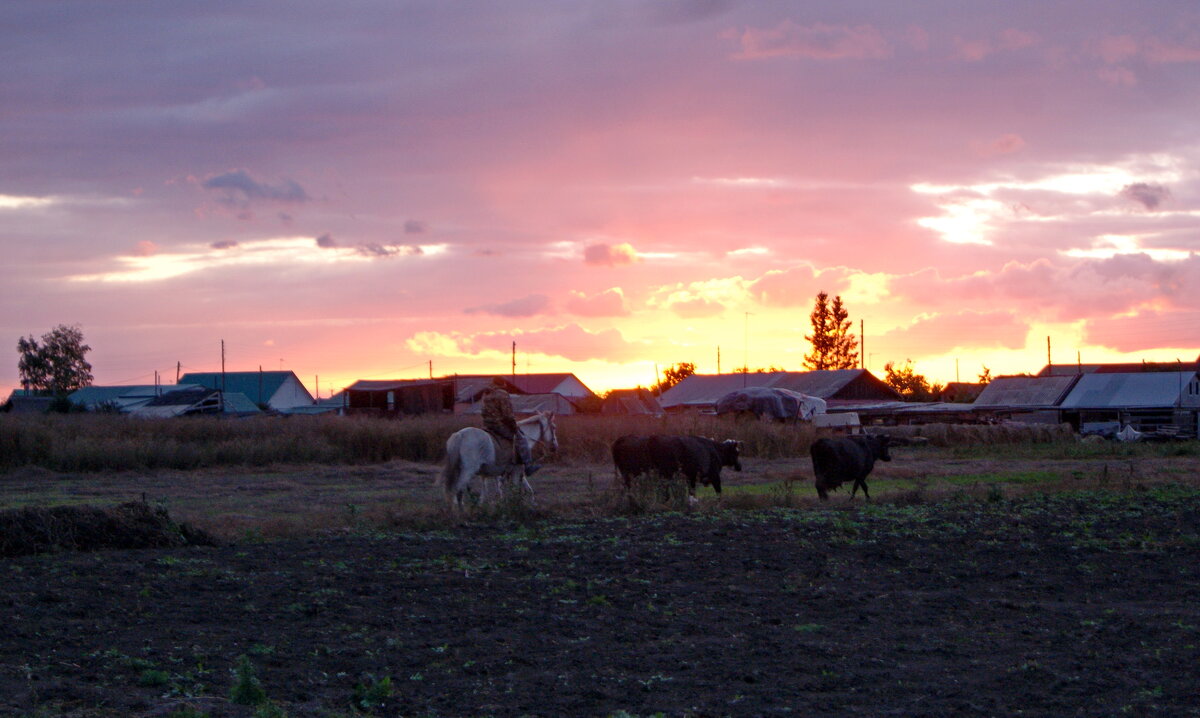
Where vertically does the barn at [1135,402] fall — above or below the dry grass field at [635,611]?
above

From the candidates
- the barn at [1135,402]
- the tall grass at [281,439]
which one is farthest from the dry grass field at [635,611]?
the barn at [1135,402]

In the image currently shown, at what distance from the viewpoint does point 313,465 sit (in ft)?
110

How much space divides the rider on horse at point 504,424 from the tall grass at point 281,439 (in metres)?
13.7

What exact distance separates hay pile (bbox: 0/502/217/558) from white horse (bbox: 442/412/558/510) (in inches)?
175

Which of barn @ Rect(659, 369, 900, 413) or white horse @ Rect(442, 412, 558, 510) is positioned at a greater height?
barn @ Rect(659, 369, 900, 413)

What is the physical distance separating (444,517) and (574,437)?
1904 cm

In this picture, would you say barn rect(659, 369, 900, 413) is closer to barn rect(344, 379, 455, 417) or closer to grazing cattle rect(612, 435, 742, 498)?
barn rect(344, 379, 455, 417)

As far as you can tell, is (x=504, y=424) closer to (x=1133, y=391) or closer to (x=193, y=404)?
(x=1133, y=391)

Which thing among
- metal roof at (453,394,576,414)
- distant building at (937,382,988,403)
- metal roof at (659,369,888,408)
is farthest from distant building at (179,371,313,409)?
distant building at (937,382,988,403)

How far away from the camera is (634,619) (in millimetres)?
9688

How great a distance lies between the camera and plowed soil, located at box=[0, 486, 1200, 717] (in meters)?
7.24

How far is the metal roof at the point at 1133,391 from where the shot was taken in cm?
6109

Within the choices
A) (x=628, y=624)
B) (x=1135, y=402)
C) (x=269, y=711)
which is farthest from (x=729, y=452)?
(x=1135, y=402)

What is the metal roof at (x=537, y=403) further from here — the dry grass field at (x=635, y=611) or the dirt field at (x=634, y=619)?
the dirt field at (x=634, y=619)
